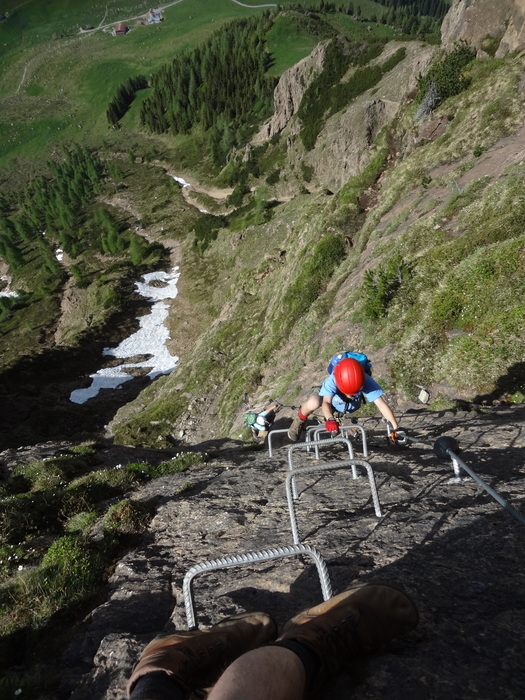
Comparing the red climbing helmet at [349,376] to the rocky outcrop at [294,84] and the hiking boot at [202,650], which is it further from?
the rocky outcrop at [294,84]

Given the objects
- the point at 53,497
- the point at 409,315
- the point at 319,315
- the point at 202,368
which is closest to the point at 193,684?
the point at 53,497

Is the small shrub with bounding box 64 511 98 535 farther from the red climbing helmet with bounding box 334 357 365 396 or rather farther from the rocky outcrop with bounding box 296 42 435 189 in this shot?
the rocky outcrop with bounding box 296 42 435 189

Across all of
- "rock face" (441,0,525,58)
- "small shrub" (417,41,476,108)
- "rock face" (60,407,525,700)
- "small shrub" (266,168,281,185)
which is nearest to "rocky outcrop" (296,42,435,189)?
"small shrub" (266,168,281,185)

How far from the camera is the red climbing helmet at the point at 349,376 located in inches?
328

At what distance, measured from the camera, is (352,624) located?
3430 mm

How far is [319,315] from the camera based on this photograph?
2416 cm

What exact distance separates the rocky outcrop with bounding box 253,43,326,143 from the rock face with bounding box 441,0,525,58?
2142 inches

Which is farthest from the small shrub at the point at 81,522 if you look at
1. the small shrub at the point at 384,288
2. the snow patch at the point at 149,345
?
the snow patch at the point at 149,345

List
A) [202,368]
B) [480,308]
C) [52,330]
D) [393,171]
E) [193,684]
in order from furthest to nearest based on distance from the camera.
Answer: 1. [52,330]
2. [202,368]
3. [393,171]
4. [480,308]
5. [193,684]

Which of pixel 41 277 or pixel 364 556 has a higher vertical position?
pixel 41 277

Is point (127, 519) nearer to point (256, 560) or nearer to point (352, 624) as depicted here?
point (256, 560)

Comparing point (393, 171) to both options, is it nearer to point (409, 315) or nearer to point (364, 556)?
point (409, 315)

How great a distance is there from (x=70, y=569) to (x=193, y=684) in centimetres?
412

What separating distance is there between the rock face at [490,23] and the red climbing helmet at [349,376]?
36837 millimetres
